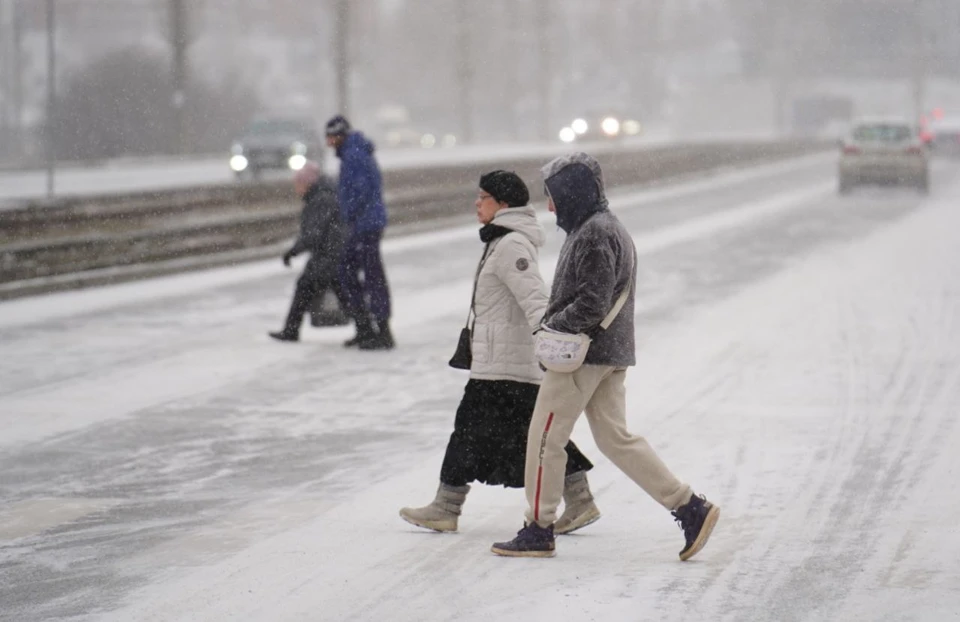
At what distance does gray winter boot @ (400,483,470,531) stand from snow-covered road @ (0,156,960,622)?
0.25 feet

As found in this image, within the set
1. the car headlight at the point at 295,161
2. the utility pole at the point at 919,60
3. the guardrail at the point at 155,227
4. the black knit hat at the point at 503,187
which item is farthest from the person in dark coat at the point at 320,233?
the utility pole at the point at 919,60

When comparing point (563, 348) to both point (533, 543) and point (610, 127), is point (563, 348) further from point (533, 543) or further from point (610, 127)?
point (610, 127)

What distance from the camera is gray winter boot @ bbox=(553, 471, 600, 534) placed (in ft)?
21.8

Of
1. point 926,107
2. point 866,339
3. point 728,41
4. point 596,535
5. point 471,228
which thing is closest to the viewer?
point 596,535

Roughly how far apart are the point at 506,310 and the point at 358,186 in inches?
228

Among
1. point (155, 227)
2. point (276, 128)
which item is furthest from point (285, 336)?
point (276, 128)

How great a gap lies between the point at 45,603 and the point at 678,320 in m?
9.31

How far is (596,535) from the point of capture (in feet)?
22.0

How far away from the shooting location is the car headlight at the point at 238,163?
35.8 m

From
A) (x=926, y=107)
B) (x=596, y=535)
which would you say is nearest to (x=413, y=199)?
(x=596, y=535)

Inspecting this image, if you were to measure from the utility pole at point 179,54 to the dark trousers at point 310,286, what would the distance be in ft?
115

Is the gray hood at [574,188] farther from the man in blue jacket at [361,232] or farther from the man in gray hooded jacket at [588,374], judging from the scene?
the man in blue jacket at [361,232]

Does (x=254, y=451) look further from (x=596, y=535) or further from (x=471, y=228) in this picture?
(x=471, y=228)

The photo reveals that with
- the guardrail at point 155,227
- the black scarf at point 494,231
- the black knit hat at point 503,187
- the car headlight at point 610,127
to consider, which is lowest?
the guardrail at point 155,227
